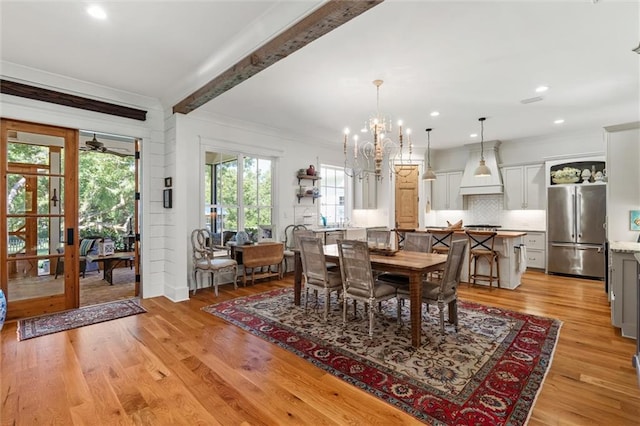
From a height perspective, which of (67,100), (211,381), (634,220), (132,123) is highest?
(67,100)

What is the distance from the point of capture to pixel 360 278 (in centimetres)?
316

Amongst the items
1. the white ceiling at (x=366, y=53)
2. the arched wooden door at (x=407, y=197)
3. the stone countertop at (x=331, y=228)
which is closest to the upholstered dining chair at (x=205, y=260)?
the white ceiling at (x=366, y=53)

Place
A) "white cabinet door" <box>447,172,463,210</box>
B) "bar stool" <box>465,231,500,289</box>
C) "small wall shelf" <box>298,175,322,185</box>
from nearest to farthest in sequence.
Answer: "bar stool" <box>465,231,500,289</box>
"small wall shelf" <box>298,175,322,185</box>
"white cabinet door" <box>447,172,463,210</box>

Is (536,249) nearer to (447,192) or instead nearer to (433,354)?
(447,192)

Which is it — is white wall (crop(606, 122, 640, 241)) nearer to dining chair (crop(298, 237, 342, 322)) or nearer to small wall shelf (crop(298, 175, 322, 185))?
dining chair (crop(298, 237, 342, 322))

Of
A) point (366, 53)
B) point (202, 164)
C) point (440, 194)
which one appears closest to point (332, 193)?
point (440, 194)

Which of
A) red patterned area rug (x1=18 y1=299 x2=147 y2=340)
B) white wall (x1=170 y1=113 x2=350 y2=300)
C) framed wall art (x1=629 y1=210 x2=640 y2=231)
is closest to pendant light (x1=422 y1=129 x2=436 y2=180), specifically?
white wall (x1=170 y1=113 x2=350 y2=300)

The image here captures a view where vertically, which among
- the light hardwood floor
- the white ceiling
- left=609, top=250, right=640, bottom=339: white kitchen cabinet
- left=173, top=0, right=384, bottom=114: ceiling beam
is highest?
the white ceiling

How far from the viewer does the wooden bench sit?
16.8 ft

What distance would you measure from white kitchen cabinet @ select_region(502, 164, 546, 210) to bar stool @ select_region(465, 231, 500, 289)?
7.78ft

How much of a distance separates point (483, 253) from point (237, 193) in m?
4.29

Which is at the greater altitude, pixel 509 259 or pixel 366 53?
pixel 366 53

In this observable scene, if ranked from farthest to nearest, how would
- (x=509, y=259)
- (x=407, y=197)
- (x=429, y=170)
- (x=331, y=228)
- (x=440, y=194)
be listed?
(x=440, y=194) < (x=407, y=197) < (x=331, y=228) < (x=429, y=170) < (x=509, y=259)

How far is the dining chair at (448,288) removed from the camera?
299cm
